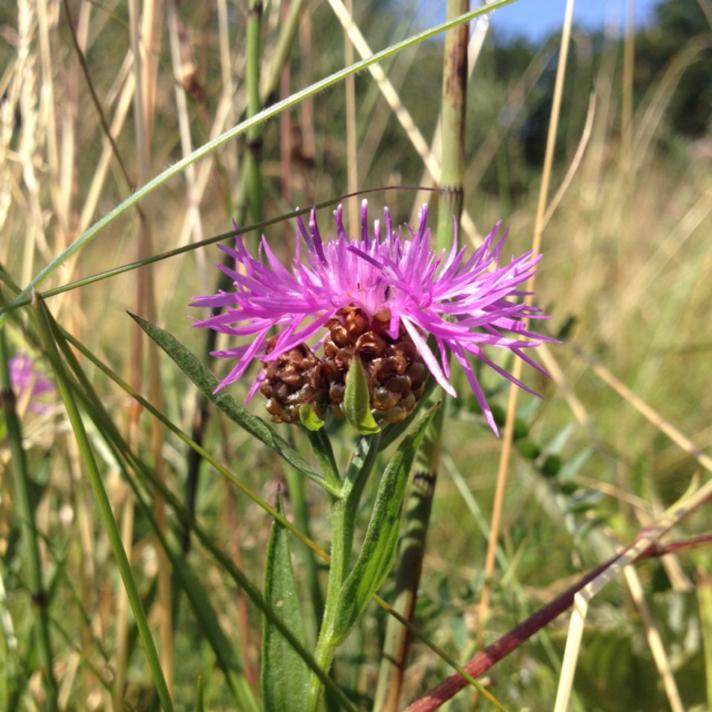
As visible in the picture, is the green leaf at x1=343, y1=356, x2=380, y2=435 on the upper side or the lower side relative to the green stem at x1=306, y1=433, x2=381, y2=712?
upper

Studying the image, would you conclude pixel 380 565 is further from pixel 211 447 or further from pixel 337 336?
pixel 211 447

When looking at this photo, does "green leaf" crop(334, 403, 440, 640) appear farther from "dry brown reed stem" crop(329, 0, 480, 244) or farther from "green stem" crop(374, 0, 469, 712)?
"dry brown reed stem" crop(329, 0, 480, 244)

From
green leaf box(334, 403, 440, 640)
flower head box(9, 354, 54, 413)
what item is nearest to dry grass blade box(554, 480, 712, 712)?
green leaf box(334, 403, 440, 640)

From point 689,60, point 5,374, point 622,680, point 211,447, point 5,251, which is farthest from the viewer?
point 689,60

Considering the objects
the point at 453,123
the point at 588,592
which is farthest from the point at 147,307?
the point at 588,592

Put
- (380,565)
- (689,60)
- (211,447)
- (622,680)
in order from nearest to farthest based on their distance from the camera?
(380,565), (622,680), (211,447), (689,60)

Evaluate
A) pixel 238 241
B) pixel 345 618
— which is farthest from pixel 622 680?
pixel 238 241

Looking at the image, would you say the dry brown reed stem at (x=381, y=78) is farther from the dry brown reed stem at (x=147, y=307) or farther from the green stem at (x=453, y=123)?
the dry brown reed stem at (x=147, y=307)
